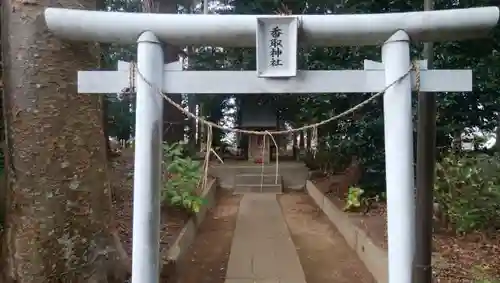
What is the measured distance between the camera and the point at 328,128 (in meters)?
9.56

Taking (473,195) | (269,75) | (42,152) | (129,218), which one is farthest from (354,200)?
(42,152)

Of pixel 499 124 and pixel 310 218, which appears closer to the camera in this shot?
pixel 499 124

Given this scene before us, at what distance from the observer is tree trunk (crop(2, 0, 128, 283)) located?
337cm

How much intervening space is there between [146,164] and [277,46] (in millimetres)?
1203

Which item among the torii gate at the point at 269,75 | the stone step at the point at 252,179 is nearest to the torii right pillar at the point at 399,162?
the torii gate at the point at 269,75

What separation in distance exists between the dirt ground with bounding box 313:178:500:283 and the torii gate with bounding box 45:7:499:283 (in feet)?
5.94

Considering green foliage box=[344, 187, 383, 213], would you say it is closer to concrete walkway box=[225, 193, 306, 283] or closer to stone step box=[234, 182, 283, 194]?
concrete walkway box=[225, 193, 306, 283]

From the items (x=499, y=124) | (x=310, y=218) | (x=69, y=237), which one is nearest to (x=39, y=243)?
(x=69, y=237)

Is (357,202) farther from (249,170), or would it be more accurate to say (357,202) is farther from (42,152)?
(249,170)

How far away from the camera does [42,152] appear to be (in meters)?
3.39

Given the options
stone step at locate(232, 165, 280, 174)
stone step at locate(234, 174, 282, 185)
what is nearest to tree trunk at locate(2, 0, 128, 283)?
stone step at locate(234, 174, 282, 185)

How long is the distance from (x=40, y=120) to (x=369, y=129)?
5740 millimetres

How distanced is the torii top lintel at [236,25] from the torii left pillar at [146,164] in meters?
0.13

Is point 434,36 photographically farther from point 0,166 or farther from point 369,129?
point 369,129
